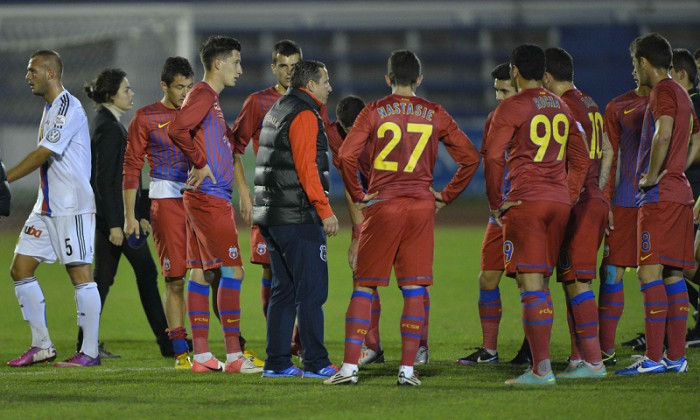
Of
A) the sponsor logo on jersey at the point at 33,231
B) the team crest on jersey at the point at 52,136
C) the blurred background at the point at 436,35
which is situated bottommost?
the sponsor logo on jersey at the point at 33,231

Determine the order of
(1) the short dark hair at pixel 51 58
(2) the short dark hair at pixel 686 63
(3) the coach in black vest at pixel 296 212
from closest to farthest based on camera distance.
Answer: (3) the coach in black vest at pixel 296 212, (1) the short dark hair at pixel 51 58, (2) the short dark hair at pixel 686 63

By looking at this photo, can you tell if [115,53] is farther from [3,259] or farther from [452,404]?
[452,404]

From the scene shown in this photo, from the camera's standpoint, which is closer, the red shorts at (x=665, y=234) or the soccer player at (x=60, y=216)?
the red shorts at (x=665, y=234)

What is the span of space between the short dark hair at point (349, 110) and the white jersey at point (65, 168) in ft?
6.30

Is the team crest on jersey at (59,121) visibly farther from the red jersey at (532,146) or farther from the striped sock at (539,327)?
the striped sock at (539,327)

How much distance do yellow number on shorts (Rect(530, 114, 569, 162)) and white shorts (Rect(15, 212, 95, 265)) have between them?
10.9 feet

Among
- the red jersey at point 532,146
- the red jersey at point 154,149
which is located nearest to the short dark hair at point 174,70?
the red jersey at point 154,149

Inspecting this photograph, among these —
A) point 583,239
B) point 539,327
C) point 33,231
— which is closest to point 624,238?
point 583,239

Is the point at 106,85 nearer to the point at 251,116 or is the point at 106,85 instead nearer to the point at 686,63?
the point at 251,116

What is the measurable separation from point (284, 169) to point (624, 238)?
2489 millimetres

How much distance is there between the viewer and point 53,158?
743 cm

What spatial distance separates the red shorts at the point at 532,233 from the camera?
6.22 m

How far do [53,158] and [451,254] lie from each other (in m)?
10.1

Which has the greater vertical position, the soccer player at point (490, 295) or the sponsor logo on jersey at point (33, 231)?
the sponsor logo on jersey at point (33, 231)
